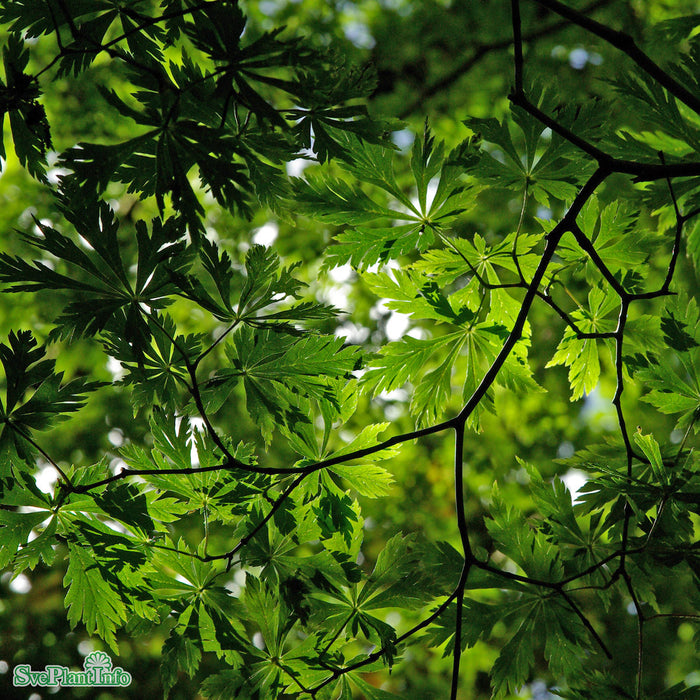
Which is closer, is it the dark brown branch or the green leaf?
the dark brown branch

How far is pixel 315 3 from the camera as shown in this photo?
6367mm

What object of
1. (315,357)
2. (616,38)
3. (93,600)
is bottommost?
(93,600)

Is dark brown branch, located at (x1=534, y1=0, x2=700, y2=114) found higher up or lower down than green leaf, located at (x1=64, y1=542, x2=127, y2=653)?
higher up

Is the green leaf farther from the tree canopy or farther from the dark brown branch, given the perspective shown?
the dark brown branch

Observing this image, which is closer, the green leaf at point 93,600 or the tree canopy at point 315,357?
the tree canopy at point 315,357

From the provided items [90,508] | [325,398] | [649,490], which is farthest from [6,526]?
[649,490]

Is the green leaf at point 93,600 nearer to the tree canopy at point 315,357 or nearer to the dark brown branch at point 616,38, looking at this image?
the tree canopy at point 315,357

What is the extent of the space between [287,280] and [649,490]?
81cm

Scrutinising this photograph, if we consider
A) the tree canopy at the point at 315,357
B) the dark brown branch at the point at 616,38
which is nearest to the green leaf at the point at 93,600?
the tree canopy at the point at 315,357

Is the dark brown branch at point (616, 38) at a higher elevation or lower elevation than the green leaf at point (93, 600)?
higher

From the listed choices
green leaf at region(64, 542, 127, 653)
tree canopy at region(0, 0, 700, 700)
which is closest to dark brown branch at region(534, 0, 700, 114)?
tree canopy at region(0, 0, 700, 700)

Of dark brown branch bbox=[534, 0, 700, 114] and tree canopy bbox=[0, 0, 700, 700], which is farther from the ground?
→ dark brown branch bbox=[534, 0, 700, 114]

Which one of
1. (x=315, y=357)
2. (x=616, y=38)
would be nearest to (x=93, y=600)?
(x=315, y=357)

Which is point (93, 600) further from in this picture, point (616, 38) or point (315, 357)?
point (616, 38)
